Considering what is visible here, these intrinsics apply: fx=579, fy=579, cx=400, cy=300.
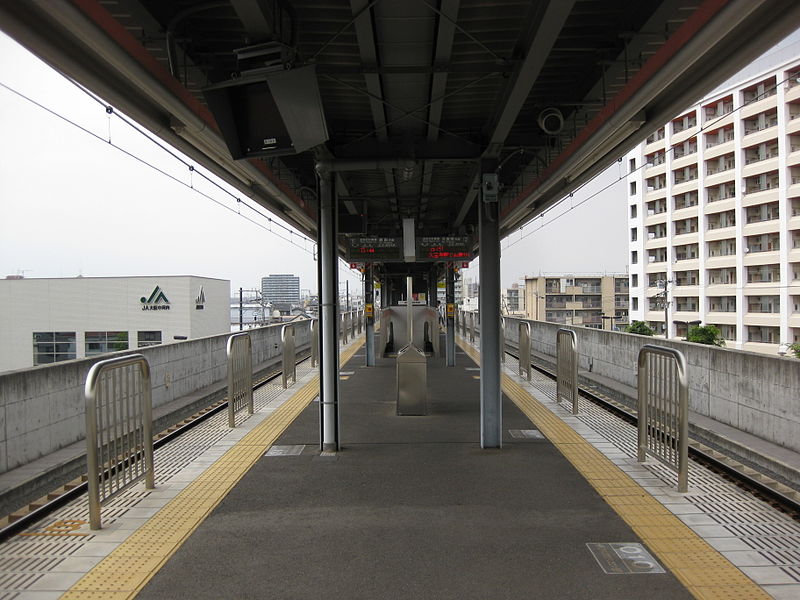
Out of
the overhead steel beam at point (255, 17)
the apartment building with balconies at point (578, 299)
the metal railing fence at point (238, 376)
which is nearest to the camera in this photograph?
the overhead steel beam at point (255, 17)

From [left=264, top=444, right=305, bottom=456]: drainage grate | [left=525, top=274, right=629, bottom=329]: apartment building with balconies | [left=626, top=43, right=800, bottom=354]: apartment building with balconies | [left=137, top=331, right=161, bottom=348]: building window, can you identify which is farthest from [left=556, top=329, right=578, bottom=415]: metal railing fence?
[left=525, top=274, right=629, bottom=329]: apartment building with balconies

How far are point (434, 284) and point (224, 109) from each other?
21.4 m

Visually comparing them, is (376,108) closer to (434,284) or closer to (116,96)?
(116,96)

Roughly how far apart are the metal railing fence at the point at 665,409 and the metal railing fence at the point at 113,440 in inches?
179

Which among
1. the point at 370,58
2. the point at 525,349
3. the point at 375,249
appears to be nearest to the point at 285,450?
the point at 370,58

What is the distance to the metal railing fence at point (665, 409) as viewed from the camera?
4.85 m

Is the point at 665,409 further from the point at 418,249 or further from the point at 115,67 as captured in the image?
the point at 418,249

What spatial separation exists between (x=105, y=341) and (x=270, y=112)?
43061mm

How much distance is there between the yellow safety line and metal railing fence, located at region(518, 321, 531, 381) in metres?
6.20

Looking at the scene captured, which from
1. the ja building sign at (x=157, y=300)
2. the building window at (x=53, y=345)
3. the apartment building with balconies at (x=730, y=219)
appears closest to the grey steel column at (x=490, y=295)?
the apartment building with balconies at (x=730, y=219)

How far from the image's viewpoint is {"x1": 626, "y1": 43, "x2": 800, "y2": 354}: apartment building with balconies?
126 feet

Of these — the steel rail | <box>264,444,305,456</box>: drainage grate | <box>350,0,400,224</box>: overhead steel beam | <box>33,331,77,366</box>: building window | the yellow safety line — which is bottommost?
<box>33,331,77,366</box>: building window

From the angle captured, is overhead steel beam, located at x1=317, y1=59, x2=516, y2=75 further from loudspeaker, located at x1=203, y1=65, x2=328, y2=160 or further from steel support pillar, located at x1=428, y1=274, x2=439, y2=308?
steel support pillar, located at x1=428, y1=274, x2=439, y2=308

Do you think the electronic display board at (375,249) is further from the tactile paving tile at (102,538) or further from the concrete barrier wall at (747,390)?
the tactile paving tile at (102,538)
